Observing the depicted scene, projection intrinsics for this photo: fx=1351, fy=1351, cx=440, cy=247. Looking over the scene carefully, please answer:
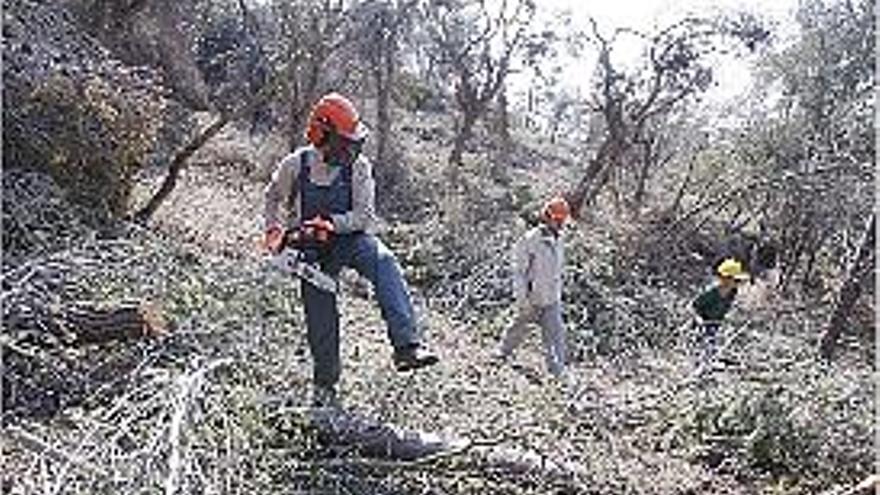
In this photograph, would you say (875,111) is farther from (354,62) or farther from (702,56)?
(354,62)

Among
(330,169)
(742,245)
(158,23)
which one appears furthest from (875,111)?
(330,169)

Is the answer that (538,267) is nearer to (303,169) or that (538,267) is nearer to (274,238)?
(303,169)

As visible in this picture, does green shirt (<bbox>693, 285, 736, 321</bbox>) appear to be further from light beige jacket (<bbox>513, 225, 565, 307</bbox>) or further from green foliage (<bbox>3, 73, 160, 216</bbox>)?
green foliage (<bbox>3, 73, 160, 216</bbox>)

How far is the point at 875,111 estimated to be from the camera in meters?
22.5

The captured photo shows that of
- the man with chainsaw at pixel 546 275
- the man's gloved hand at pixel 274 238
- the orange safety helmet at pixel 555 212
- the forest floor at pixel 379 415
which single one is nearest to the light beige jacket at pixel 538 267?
the man with chainsaw at pixel 546 275

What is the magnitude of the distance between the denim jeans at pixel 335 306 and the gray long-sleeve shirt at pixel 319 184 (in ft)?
0.33

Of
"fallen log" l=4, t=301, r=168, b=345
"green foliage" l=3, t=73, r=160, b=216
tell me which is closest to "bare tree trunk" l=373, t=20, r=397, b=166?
"green foliage" l=3, t=73, r=160, b=216

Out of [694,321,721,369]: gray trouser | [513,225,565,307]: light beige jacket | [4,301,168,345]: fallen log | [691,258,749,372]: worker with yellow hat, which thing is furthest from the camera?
[691,258,749,372]: worker with yellow hat

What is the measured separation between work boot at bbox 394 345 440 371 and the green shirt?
6.37 meters

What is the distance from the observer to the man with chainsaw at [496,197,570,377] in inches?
396

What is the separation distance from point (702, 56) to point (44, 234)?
18.3 m

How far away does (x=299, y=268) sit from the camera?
21.0 ft

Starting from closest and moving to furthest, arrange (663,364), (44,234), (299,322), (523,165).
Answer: (299,322)
(44,234)
(663,364)
(523,165)

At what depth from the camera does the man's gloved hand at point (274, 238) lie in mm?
6352
